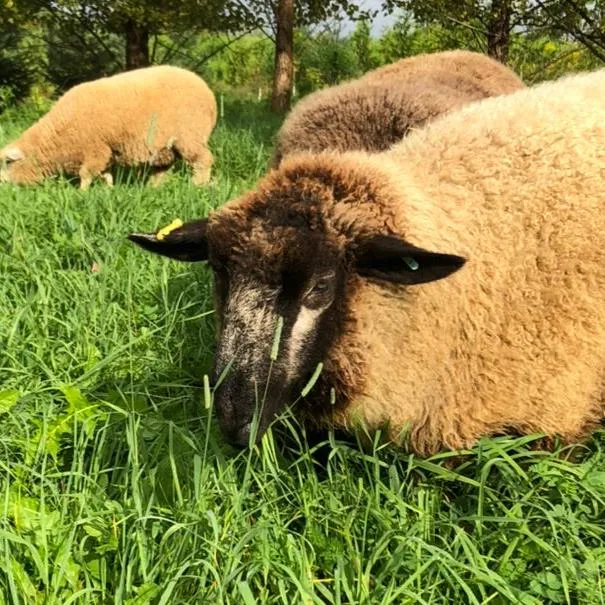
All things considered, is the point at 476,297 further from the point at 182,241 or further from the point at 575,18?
the point at 575,18

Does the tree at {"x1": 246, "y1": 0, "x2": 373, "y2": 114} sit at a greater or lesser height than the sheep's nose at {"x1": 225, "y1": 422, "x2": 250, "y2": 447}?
greater

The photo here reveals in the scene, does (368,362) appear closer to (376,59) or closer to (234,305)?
(234,305)

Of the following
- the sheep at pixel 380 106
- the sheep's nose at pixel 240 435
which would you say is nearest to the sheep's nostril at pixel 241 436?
the sheep's nose at pixel 240 435

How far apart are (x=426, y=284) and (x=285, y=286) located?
535 millimetres

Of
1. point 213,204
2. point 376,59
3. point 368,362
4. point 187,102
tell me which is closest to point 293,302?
point 368,362

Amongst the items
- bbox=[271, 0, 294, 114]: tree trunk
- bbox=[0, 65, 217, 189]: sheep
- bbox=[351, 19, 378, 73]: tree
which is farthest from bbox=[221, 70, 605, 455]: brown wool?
bbox=[351, 19, 378, 73]: tree

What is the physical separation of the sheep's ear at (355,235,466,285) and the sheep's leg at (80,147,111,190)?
20.2 ft

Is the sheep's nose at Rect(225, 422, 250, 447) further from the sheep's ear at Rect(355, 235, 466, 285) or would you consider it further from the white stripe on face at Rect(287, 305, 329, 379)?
the sheep's ear at Rect(355, 235, 466, 285)

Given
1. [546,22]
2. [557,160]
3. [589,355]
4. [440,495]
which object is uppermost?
[546,22]

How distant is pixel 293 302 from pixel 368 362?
0.37m

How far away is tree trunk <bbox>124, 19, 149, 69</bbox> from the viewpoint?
14008 mm

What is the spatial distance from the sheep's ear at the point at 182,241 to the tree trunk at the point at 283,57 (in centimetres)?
1043

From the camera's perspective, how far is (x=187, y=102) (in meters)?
8.18

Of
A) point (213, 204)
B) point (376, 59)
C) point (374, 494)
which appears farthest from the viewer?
point (376, 59)
